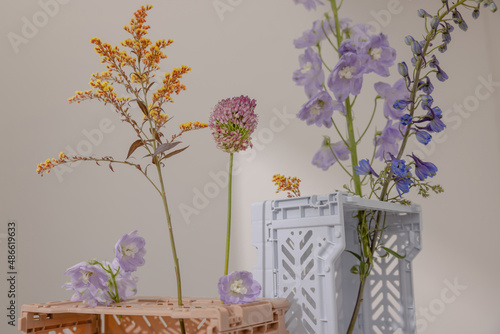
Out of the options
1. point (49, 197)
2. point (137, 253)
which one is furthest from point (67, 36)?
point (137, 253)

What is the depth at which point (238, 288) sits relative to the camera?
45.0 inches

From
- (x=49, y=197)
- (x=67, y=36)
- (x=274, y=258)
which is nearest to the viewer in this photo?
(x=274, y=258)

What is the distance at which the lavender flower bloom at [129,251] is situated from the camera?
129 cm

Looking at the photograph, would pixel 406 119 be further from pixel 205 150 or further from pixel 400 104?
pixel 205 150

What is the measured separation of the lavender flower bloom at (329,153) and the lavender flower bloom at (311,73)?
0.17 m

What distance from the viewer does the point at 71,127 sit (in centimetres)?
322

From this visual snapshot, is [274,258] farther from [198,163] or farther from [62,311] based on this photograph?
[198,163]

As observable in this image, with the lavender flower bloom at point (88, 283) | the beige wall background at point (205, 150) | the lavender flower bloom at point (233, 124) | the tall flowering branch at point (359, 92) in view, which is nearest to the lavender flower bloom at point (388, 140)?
the tall flowering branch at point (359, 92)

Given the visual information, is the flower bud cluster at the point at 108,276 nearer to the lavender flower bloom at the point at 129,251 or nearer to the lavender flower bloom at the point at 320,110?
the lavender flower bloom at the point at 129,251

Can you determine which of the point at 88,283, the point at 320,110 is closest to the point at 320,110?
the point at 320,110

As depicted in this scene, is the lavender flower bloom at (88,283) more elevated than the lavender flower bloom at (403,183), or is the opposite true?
the lavender flower bloom at (403,183)

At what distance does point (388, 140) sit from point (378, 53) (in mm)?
263

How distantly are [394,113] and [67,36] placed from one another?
2588mm

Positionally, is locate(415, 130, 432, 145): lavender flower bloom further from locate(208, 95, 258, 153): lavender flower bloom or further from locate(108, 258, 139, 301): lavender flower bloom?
locate(108, 258, 139, 301): lavender flower bloom
